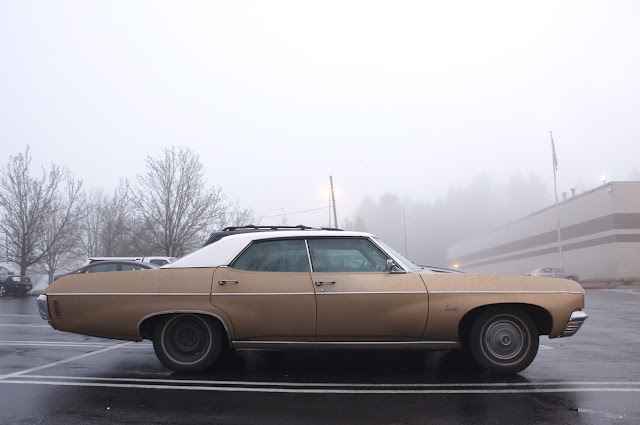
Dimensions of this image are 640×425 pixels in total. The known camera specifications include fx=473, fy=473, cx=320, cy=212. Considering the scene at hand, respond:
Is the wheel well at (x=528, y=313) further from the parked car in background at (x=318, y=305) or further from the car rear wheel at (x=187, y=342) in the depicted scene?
the car rear wheel at (x=187, y=342)

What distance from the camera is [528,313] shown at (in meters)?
4.93

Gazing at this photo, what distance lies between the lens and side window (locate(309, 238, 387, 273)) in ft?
16.3

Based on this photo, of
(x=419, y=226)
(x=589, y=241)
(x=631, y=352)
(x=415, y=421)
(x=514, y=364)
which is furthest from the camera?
(x=419, y=226)

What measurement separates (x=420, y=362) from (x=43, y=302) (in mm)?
4387

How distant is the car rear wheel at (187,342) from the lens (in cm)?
495

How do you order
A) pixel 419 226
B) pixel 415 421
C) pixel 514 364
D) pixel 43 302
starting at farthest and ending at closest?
pixel 419 226
pixel 43 302
pixel 514 364
pixel 415 421

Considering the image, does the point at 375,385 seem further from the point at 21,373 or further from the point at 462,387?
the point at 21,373

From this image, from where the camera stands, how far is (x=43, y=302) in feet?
17.6

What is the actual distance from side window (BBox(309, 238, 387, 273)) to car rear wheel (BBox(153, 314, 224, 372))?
1.28 metres

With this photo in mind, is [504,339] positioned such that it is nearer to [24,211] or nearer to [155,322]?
[155,322]

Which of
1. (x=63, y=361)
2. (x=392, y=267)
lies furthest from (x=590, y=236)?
(x=63, y=361)

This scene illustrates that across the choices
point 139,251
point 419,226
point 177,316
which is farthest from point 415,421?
point 419,226

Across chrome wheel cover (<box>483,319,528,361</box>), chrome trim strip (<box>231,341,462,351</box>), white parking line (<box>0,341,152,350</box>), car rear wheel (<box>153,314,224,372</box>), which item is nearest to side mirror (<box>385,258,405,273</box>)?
chrome trim strip (<box>231,341,462,351</box>)

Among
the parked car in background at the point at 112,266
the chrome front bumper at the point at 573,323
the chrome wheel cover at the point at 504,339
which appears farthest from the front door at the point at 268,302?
the parked car in background at the point at 112,266
